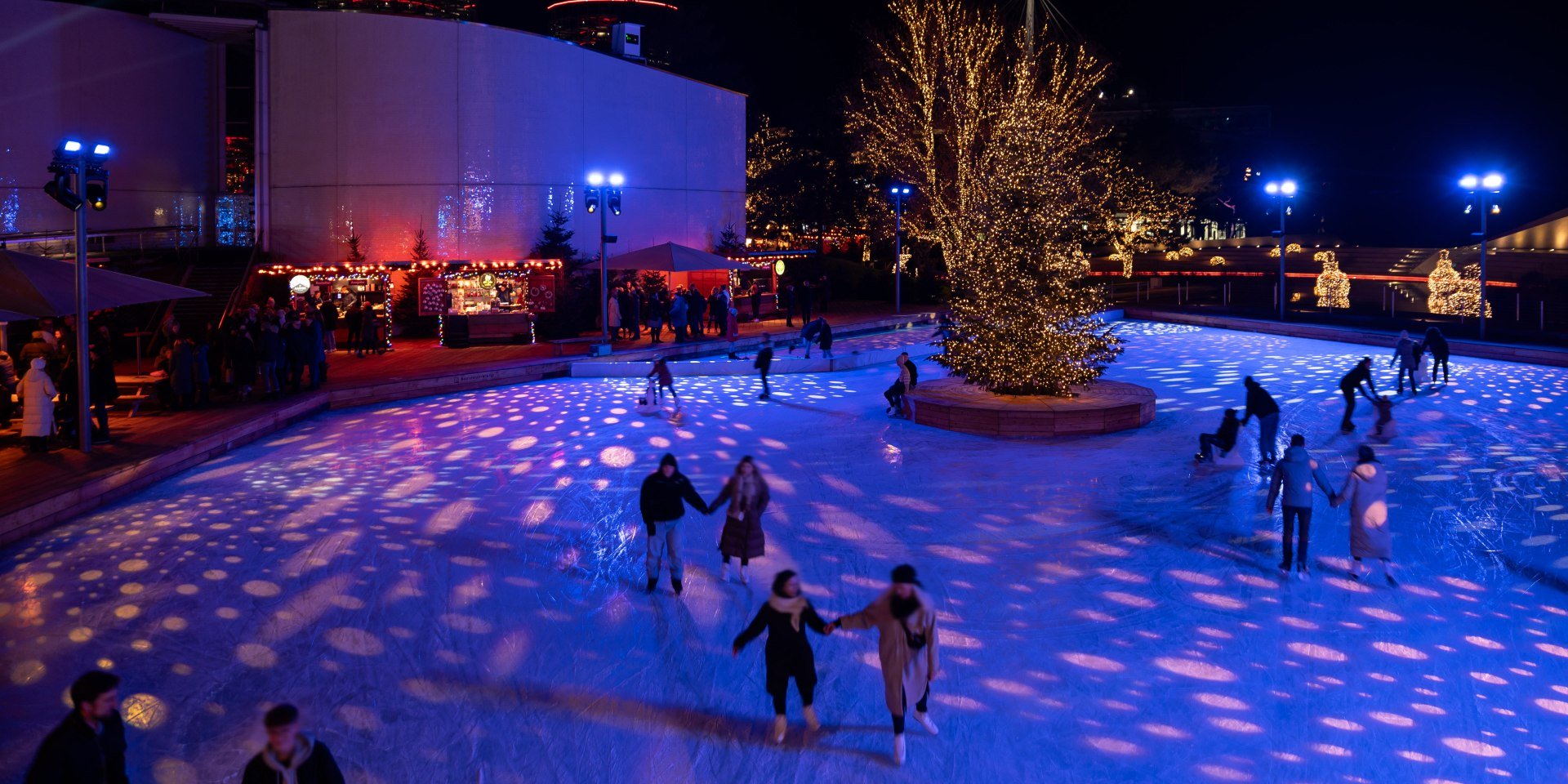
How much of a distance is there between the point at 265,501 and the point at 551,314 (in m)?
17.3

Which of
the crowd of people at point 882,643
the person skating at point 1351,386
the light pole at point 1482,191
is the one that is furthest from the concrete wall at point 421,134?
the crowd of people at point 882,643

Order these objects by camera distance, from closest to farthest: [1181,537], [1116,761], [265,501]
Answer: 1. [1116,761]
2. [1181,537]
3. [265,501]

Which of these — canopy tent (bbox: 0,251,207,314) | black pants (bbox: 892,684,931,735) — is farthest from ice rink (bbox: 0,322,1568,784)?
canopy tent (bbox: 0,251,207,314)

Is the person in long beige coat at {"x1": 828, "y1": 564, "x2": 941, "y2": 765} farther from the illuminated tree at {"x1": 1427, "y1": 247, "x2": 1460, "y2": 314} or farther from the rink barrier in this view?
the illuminated tree at {"x1": 1427, "y1": 247, "x2": 1460, "y2": 314}

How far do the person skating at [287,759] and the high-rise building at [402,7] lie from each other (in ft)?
99.8

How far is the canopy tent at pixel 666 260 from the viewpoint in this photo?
93.6ft

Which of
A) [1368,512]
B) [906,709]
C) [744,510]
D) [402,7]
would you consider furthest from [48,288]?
[402,7]

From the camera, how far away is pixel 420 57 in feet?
101

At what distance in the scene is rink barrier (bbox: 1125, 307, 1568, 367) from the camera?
25.1 meters

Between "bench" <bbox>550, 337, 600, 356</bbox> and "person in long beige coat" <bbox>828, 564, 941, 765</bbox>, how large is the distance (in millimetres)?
20509

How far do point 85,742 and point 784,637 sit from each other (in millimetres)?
3442

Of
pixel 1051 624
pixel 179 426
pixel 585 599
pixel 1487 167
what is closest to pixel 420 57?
pixel 179 426

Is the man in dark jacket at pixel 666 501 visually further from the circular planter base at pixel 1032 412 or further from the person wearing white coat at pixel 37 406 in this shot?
the person wearing white coat at pixel 37 406

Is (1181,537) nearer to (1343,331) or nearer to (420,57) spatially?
(1343,331)
